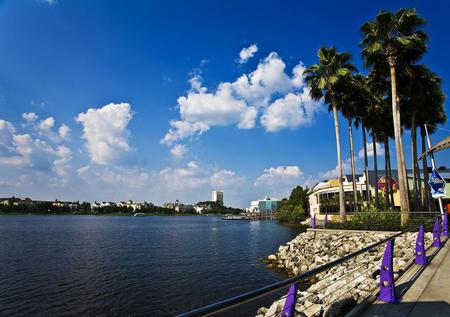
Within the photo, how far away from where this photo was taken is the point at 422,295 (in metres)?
6.60

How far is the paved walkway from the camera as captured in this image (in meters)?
5.62

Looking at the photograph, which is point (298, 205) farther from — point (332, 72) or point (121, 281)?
point (121, 281)

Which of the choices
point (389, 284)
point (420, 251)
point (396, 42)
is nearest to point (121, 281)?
point (420, 251)

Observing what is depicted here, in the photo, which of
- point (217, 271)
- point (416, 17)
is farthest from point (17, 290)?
point (416, 17)

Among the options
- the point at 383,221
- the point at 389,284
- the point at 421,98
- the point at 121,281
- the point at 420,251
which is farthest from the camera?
the point at 421,98

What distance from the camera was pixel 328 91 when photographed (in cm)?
3312

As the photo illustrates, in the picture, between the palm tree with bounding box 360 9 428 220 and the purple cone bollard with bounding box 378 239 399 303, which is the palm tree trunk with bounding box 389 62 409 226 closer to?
the palm tree with bounding box 360 9 428 220

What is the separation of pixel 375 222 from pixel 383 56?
555 inches

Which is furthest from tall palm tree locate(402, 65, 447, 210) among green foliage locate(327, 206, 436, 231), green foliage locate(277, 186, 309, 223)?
green foliage locate(277, 186, 309, 223)

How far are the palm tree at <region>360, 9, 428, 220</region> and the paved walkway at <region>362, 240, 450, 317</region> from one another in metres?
17.5

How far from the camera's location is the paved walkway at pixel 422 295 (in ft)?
18.4

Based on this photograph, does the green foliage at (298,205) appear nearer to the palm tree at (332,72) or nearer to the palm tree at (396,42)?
the palm tree at (332,72)

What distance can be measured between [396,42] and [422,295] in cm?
2446

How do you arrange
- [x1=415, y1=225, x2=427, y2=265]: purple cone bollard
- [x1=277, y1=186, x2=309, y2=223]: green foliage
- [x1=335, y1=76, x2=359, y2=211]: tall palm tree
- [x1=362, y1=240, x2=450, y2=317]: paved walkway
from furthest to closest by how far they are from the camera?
1. [x1=277, y1=186, x2=309, y2=223]: green foliage
2. [x1=335, y1=76, x2=359, y2=211]: tall palm tree
3. [x1=415, y1=225, x2=427, y2=265]: purple cone bollard
4. [x1=362, y1=240, x2=450, y2=317]: paved walkway
